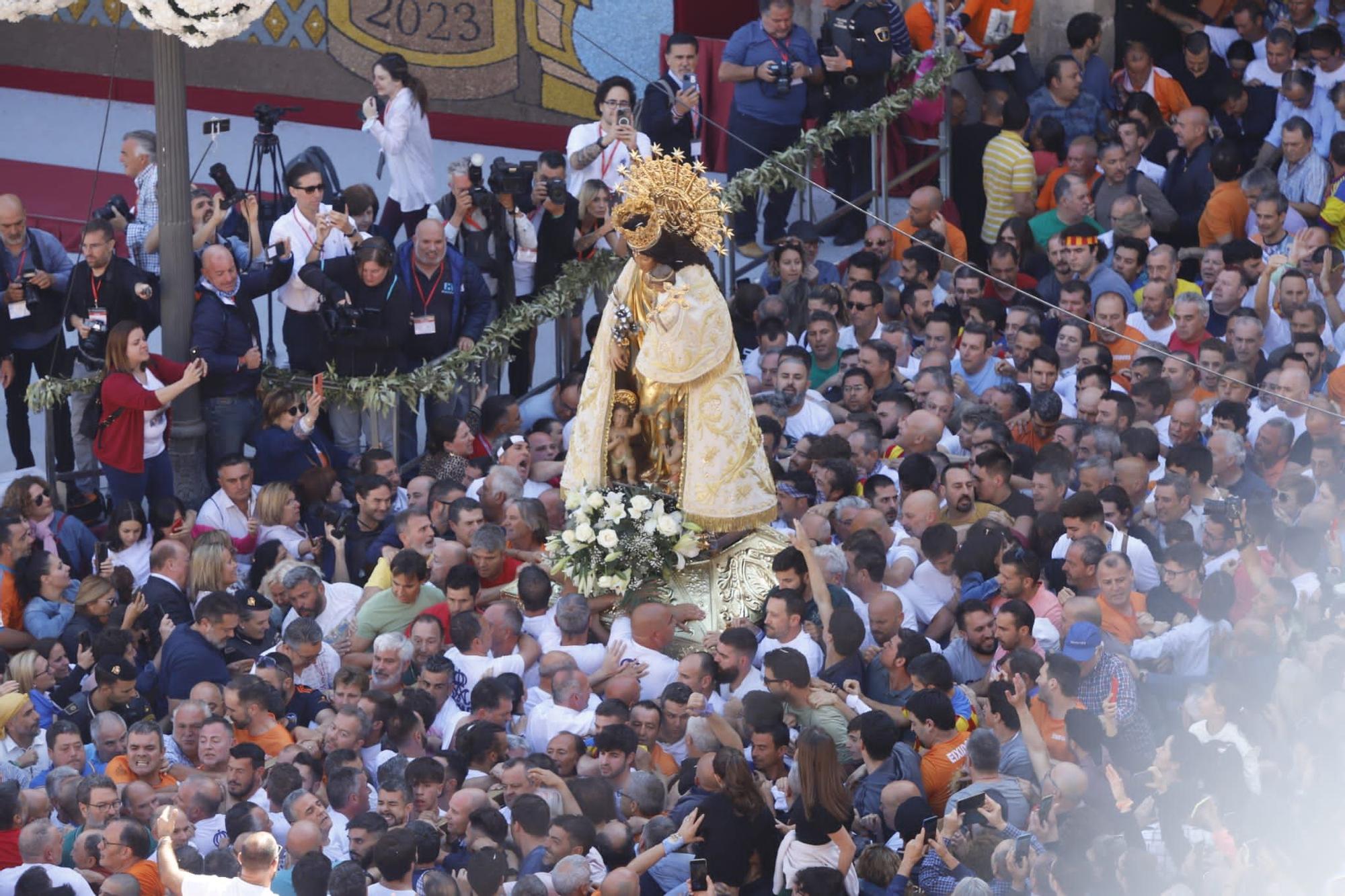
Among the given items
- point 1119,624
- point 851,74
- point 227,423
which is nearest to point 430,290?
point 227,423

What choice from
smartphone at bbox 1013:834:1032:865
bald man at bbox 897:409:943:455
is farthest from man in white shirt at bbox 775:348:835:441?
smartphone at bbox 1013:834:1032:865

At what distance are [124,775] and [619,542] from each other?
8.86 ft

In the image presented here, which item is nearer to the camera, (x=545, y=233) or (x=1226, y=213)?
(x=545, y=233)

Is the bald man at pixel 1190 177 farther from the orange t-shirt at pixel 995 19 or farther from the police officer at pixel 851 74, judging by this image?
the police officer at pixel 851 74

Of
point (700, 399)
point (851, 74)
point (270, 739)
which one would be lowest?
point (270, 739)

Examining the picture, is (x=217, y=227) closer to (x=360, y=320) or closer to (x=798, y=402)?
(x=360, y=320)

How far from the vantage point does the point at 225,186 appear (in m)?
13.5

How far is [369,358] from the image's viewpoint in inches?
508

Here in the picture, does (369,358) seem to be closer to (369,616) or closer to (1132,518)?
(369,616)

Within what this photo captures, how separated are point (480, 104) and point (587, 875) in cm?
1016

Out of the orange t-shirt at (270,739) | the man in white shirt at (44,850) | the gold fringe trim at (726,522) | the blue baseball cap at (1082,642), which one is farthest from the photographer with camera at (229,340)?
the blue baseball cap at (1082,642)

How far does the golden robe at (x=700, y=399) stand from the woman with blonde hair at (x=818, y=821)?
2597mm

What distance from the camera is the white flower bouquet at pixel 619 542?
11414 millimetres

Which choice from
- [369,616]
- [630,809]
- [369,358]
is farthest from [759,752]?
[369,358]
